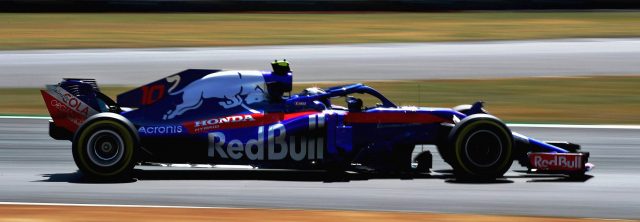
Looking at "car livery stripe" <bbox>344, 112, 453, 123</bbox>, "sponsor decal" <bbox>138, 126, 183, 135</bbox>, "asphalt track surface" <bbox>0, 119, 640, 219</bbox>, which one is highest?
"car livery stripe" <bbox>344, 112, 453, 123</bbox>

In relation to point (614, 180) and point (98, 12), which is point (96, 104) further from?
point (98, 12)

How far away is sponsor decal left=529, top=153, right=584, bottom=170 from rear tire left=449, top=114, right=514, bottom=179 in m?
0.38

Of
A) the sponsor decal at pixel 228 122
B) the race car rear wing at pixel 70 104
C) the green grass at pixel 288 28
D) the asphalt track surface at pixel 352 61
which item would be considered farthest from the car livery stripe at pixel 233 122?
the green grass at pixel 288 28

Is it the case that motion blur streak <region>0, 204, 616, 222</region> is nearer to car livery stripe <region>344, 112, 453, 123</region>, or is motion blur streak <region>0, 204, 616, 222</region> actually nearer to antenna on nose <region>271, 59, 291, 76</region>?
car livery stripe <region>344, 112, 453, 123</region>

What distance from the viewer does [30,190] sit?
11.2 m

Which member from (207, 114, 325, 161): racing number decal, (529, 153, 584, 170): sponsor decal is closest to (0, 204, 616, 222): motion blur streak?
(207, 114, 325, 161): racing number decal

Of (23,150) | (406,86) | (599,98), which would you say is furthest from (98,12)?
(23,150)

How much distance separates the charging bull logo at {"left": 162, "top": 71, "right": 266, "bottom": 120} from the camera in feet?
39.1

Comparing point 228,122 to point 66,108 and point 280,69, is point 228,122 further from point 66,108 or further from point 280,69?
point 66,108

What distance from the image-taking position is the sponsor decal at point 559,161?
466 inches

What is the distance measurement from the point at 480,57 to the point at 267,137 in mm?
17578

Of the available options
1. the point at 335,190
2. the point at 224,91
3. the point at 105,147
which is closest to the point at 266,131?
the point at 224,91

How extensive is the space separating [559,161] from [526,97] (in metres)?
9.85

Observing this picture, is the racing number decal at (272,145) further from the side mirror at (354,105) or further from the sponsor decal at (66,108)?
the sponsor decal at (66,108)
